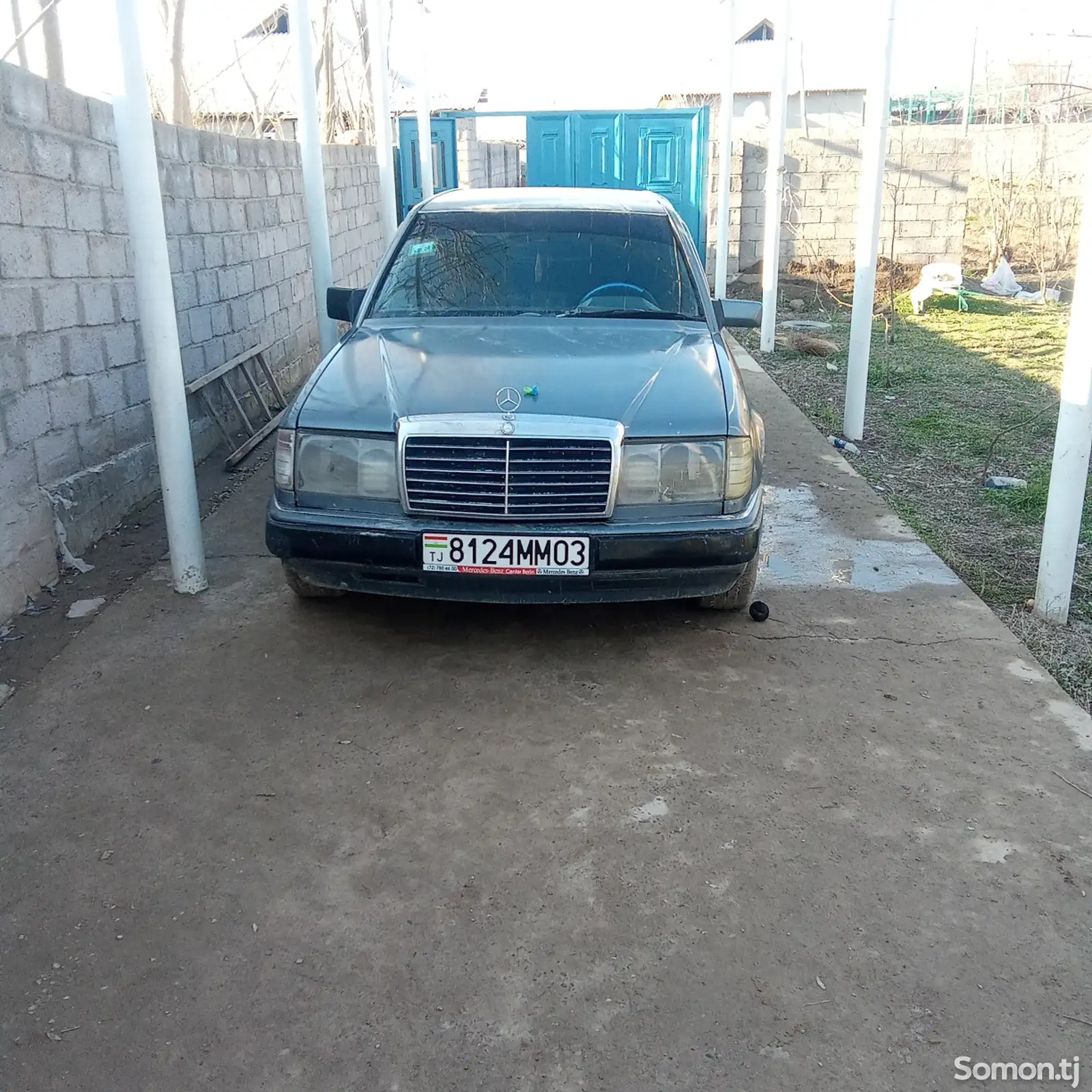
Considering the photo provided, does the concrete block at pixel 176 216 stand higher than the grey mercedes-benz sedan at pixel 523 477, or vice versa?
the concrete block at pixel 176 216

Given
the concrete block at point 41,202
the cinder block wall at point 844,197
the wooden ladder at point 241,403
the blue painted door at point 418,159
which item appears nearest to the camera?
the concrete block at point 41,202

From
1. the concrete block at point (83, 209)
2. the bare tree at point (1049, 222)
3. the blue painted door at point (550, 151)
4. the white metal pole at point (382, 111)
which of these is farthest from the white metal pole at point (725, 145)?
the concrete block at point (83, 209)

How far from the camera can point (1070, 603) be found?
4305mm

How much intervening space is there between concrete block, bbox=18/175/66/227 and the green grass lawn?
4.37m

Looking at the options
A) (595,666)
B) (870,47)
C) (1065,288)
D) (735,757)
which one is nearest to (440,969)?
(735,757)

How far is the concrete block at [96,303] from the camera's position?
4953 millimetres

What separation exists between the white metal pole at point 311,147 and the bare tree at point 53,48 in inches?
93.2

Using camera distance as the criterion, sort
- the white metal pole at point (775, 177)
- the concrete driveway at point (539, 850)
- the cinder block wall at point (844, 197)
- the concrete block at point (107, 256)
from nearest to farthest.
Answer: the concrete driveway at point (539, 850) → the concrete block at point (107, 256) → the white metal pole at point (775, 177) → the cinder block wall at point (844, 197)

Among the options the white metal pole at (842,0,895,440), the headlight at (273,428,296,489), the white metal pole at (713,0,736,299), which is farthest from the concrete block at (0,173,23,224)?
the white metal pole at (713,0,736,299)

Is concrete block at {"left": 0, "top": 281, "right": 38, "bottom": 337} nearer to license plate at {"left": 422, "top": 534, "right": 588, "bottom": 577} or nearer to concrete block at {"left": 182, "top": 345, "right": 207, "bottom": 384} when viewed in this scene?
concrete block at {"left": 182, "top": 345, "right": 207, "bottom": 384}

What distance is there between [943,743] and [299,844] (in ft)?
6.57

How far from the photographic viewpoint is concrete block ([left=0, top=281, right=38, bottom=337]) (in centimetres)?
423

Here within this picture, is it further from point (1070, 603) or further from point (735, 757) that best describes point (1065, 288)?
point (735, 757)

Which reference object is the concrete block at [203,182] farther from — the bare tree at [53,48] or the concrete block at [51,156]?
the bare tree at [53,48]
